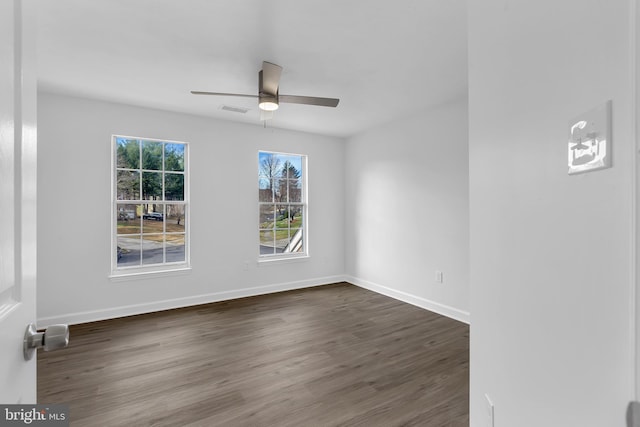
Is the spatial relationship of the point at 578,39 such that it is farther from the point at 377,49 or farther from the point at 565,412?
the point at 377,49

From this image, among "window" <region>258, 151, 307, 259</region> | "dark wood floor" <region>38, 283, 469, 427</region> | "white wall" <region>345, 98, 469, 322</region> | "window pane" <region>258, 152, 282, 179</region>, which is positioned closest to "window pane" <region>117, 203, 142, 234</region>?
"dark wood floor" <region>38, 283, 469, 427</region>

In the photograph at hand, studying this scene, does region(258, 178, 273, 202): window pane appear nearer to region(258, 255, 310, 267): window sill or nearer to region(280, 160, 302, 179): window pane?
region(280, 160, 302, 179): window pane

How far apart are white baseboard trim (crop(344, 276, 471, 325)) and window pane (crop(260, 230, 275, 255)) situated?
5.03 feet

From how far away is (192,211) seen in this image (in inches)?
160

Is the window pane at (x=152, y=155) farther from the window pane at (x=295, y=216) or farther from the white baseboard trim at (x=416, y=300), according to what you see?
the white baseboard trim at (x=416, y=300)

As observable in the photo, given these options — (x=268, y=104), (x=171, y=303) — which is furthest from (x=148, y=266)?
(x=268, y=104)

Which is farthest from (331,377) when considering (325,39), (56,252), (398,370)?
(56,252)

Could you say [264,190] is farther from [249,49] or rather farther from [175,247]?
[249,49]

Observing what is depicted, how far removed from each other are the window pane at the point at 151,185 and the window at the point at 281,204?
138 cm

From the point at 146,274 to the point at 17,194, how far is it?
365 centimetres

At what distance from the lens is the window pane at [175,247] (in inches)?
159

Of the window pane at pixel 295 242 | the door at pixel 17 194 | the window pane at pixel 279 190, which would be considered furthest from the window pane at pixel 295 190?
the door at pixel 17 194

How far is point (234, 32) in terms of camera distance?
2.17 m

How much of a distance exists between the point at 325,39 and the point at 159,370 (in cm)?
295
